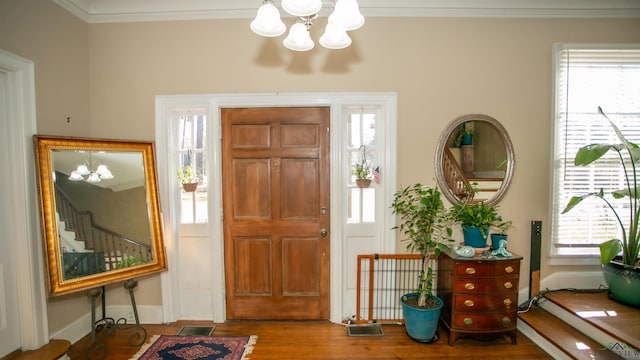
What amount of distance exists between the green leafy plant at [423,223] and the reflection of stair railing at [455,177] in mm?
216

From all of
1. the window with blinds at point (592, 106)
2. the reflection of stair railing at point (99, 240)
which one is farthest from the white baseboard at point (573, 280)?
the reflection of stair railing at point (99, 240)

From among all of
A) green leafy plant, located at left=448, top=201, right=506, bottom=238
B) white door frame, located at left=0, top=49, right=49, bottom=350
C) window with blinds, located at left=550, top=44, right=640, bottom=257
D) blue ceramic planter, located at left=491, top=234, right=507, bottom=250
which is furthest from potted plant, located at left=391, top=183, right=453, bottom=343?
white door frame, located at left=0, top=49, right=49, bottom=350

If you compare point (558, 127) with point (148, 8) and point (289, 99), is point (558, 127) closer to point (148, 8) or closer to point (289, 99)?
point (289, 99)

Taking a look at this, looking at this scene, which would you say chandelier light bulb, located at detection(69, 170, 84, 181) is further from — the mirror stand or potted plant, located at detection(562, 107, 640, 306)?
potted plant, located at detection(562, 107, 640, 306)

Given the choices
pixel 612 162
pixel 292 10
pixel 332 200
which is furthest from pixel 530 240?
pixel 292 10

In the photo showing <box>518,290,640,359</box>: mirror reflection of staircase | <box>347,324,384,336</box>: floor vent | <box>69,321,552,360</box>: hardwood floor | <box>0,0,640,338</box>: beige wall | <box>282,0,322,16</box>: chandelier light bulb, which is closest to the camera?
<box>282,0,322,16</box>: chandelier light bulb

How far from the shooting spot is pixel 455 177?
8.80ft

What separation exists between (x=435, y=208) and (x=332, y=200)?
0.89 metres

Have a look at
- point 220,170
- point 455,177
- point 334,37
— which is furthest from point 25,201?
point 455,177

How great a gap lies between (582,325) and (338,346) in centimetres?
194

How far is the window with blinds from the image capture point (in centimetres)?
266

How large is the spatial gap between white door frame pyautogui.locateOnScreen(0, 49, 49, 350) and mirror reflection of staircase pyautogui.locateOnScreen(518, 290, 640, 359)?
3.87 metres

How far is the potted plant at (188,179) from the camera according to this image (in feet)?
8.80

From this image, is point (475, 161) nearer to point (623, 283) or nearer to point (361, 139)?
point (361, 139)
